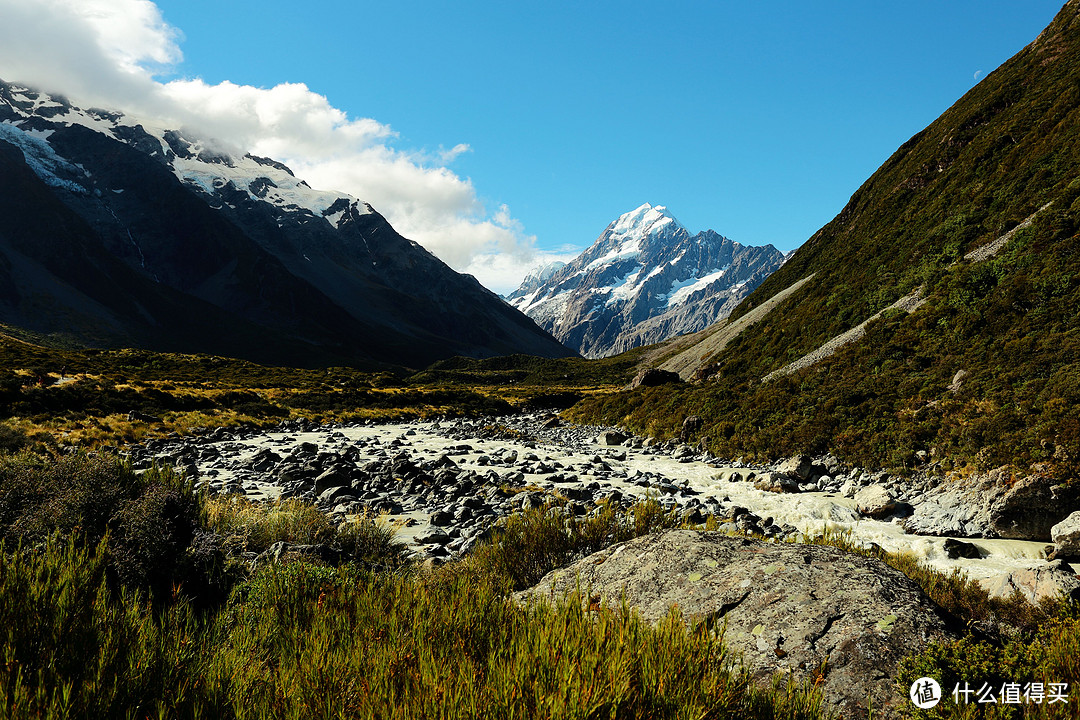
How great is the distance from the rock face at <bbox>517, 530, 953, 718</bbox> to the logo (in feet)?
0.33

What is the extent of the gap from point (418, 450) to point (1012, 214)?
34.1 meters

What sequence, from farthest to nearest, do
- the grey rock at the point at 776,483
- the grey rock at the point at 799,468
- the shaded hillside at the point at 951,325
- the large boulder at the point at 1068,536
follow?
the grey rock at the point at 799,468 → the grey rock at the point at 776,483 → the shaded hillside at the point at 951,325 → the large boulder at the point at 1068,536

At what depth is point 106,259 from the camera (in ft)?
647

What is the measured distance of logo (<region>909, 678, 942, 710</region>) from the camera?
9.58 feet

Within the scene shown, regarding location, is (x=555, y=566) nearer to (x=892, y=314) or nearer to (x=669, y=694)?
(x=669, y=694)

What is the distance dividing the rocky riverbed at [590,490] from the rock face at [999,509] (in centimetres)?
25

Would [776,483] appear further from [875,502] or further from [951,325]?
[951,325]

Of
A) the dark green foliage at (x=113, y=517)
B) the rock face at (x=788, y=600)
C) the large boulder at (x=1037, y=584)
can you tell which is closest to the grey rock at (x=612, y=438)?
the large boulder at (x=1037, y=584)

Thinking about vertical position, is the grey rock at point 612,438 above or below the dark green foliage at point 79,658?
below

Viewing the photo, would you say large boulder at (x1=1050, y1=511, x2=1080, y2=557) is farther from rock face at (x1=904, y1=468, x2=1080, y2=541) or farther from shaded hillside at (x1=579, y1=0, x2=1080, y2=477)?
shaded hillside at (x1=579, y1=0, x2=1080, y2=477)

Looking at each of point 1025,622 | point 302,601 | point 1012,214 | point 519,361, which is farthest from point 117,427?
point 519,361

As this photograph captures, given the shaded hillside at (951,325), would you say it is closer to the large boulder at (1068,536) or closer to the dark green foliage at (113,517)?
the large boulder at (1068,536)

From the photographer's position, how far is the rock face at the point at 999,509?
32.8 feet

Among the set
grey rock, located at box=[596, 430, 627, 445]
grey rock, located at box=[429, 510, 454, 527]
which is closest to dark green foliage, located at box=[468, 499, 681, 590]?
grey rock, located at box=[429, 510, 454, 527]
